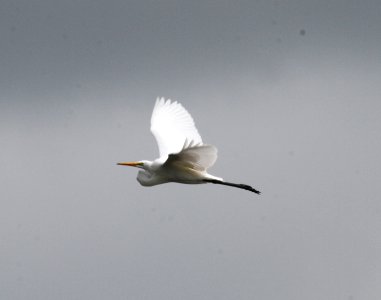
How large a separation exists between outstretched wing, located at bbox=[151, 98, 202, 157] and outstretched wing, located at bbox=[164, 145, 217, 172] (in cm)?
227

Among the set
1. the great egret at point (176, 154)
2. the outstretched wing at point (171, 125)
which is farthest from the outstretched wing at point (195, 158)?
the outstretched wing at point (171, 125)

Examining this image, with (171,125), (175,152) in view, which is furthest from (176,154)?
(171,125)

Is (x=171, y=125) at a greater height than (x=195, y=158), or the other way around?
(x=171, y=125)

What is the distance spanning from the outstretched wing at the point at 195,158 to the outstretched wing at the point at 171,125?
2270 millimetres

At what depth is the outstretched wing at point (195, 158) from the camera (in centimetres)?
1511

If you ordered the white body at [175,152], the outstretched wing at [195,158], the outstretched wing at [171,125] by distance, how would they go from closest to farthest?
the outstretched wing at [195,158], the white body at [175,152], the outstretched wing at [171,125]

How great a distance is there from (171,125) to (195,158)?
3615 millimetres

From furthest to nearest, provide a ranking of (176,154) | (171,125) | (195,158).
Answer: (171,125), (195,158), (176,154)

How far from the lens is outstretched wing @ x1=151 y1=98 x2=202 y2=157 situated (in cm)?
1888

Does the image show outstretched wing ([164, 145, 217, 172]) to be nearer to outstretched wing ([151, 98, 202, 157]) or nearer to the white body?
the white body

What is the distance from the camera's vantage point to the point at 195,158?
15844 millimetres

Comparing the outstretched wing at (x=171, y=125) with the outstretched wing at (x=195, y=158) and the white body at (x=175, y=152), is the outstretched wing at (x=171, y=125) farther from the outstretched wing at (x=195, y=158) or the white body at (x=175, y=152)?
the outstretched wing at (x=195, y=158)

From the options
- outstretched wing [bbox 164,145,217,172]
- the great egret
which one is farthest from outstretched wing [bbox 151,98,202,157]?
outstretched wing [bbox 164,145,217,172]

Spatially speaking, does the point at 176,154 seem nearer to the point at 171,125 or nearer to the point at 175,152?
the point at 175,152
